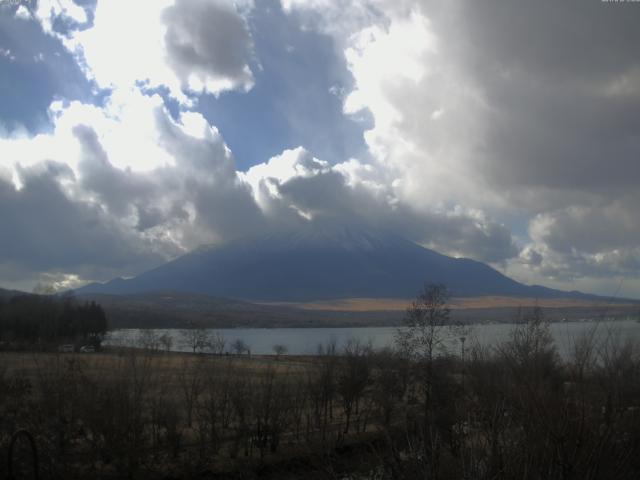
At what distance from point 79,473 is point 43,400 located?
258 cm

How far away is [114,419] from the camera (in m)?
18.3

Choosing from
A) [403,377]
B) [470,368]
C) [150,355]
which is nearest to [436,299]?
[403,377]

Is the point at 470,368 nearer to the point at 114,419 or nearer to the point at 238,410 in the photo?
the point at 238,410

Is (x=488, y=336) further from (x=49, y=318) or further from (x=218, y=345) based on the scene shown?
(x=49, y=318)

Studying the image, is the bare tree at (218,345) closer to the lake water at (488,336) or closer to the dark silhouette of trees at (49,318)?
the lake water at (488,336)

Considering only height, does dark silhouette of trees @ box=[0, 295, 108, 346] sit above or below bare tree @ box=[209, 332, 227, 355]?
above

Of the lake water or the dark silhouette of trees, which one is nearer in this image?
the lake water

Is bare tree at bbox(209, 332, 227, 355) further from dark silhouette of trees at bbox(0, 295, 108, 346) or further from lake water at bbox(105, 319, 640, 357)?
dark silhouette of trees at bbox(0, 295, 108, 346)

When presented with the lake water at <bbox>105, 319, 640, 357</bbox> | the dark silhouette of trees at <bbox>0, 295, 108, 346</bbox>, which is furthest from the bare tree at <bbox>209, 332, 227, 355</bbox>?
the dark silhouette of trees at <bbox>0, 295, 108, 346</bbox>

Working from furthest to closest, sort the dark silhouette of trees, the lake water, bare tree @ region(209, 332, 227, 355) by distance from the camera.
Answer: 1. the dark silhouette of trees
2. bare tree @ region(209, 332, 227, 355)
3. the lake water

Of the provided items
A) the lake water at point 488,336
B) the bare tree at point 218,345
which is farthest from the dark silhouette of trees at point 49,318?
the bare tree at point 218,345

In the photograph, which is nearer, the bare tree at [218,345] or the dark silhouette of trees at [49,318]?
the bare tree at [218,345]

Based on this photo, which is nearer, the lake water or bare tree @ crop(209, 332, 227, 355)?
the lake water

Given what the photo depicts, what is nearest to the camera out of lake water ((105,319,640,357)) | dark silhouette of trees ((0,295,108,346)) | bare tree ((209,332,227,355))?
lake water ((105,319,640,357))
